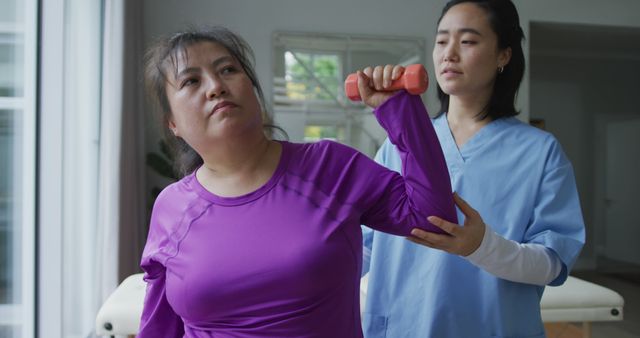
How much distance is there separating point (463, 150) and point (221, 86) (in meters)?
0.56

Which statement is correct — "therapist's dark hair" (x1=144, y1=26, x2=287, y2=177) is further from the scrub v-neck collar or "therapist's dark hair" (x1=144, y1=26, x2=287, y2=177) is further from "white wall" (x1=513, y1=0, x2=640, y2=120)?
"white wall" (x1=513, y1=0, x2=640, y2=120)

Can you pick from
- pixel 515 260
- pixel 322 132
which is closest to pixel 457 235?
pixel 515 260

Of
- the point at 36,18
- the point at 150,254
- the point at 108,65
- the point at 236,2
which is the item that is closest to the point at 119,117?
the point at 108,65

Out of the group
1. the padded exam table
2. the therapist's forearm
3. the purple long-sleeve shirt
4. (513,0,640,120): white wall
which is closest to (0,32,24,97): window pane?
the padded exam table

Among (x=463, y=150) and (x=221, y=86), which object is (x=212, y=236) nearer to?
(x=221, y=86)

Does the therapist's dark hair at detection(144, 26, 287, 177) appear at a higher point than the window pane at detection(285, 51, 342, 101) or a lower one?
lower

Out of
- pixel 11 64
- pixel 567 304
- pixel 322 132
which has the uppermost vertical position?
pixel 11 64

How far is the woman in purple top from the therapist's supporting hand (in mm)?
14

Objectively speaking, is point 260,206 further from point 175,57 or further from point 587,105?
point 587,105

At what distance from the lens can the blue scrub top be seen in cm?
99

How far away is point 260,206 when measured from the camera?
78 cm

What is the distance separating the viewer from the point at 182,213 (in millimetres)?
843

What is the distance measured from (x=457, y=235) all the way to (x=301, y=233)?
0.23m

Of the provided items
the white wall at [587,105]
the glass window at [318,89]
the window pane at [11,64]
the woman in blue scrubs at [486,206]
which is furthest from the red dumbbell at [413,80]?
the white wall at [587,105]
